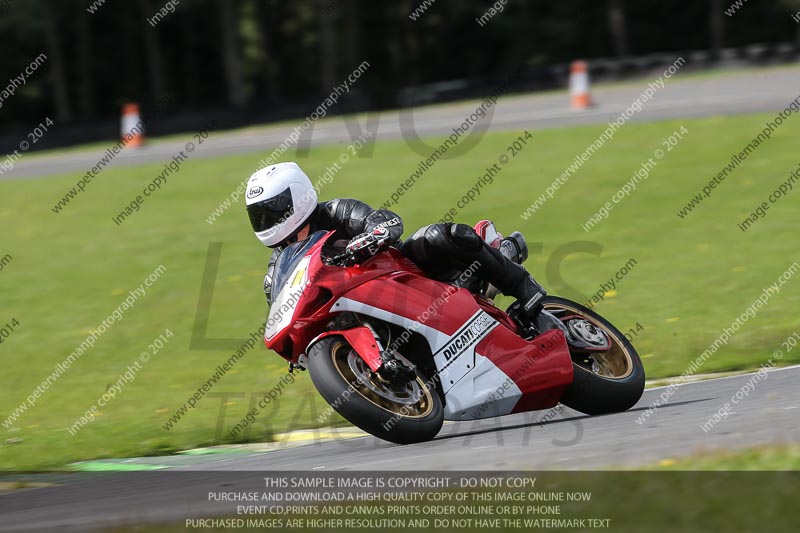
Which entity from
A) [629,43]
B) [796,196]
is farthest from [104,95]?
[796,196]

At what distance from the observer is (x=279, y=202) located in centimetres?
649

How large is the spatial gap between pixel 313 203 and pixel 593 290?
541 centimetres

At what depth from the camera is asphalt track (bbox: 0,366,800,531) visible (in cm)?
529

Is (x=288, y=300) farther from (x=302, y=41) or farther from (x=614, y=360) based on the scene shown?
(x=302, y=41)

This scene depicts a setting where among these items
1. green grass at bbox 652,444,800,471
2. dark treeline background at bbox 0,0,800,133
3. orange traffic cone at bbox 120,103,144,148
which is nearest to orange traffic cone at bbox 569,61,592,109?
orange traffic cone at bbox 120,103,144,148

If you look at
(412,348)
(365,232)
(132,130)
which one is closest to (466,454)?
(412,348)

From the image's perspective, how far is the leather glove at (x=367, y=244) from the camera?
20.5 ft

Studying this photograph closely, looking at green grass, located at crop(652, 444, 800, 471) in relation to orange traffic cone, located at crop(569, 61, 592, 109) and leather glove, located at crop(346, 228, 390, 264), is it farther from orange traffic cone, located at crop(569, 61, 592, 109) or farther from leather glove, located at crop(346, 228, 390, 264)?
orange traffic cone, located at crop(569, 61, 592, 109)

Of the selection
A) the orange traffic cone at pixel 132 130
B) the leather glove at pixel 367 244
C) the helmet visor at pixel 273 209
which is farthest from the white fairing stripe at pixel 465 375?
the orange traffic cone at pixel 132 130

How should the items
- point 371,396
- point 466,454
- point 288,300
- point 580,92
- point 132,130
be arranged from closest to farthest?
point 466,454, point 371,396, point 288,300, point 580,92, point 132,130

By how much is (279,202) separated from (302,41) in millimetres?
46856

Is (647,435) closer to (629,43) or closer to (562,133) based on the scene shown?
(562,133)

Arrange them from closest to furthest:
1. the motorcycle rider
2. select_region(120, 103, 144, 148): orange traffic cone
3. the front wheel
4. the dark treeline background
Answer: the motorcycle rider, the front wheel, select_region(120, 103, 144, 148): orange traffic cone, the dark treeline background

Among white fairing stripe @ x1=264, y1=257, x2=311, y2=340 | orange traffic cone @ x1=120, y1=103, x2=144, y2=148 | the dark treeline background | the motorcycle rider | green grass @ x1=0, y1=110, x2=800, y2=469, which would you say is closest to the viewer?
white fairing stripe @ x1=264, y1=257, x2=311, y2=340
